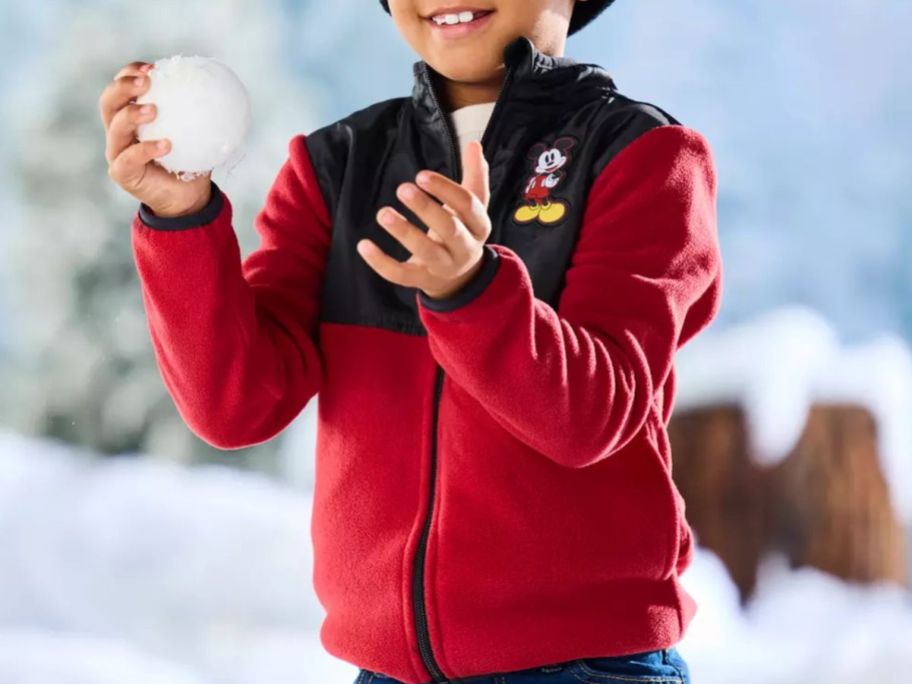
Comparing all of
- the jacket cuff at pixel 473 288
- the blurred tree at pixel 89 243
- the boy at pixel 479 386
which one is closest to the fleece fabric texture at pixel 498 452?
the boy at pixel 479 386

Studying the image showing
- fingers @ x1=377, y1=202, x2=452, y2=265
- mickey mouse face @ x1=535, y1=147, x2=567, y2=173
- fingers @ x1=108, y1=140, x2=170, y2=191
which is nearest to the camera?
fingers @ x1=377, y1=202, x2=452, y2=265

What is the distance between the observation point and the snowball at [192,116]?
97 centimetres

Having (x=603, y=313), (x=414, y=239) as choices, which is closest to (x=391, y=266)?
(x=414, y=239)

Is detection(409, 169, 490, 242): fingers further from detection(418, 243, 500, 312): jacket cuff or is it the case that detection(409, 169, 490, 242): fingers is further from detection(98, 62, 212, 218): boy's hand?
detection(98, 62, 212, 218): boy's hand

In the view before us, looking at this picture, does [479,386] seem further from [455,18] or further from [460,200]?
[455,18]

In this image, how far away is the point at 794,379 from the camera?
2.00 meters

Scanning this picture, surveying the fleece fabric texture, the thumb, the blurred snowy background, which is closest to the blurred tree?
the blurred snowy background

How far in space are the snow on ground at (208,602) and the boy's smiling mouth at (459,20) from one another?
3.46 feet

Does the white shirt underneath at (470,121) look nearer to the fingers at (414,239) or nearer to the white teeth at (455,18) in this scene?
the white teeth at (455,18)

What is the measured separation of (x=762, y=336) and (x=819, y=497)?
9.7 inches

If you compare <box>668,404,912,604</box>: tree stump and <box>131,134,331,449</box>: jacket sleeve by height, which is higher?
<box>131,134,331,449</box>: jacket sleeve

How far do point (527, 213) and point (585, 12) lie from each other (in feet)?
0.89

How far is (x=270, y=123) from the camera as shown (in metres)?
2.07

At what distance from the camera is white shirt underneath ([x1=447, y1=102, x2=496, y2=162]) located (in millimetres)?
1133
